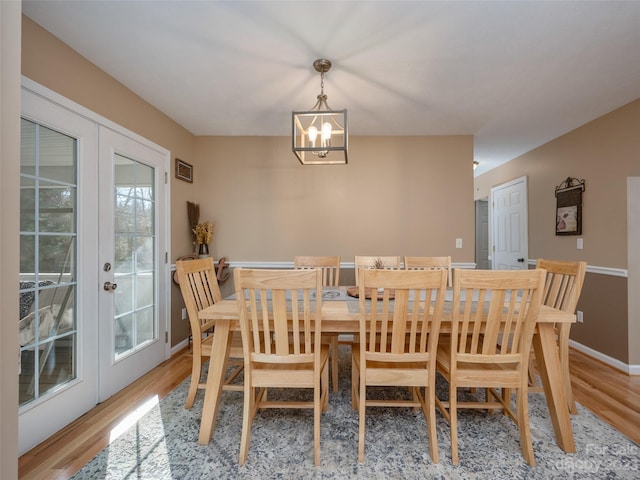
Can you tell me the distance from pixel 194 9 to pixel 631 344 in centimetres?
429

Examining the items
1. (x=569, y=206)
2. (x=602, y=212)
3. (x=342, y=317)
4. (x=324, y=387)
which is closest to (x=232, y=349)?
(x=324, y=387)

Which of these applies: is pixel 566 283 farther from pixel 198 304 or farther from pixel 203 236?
pixel 203 236

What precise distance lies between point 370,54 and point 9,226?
210 cm

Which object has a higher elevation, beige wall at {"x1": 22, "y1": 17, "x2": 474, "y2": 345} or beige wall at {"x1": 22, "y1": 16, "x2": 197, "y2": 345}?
beige wall at {"x1": 22, "y1": 16, "x2": 197, "y2": 345}

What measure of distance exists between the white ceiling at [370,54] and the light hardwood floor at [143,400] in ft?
8.05

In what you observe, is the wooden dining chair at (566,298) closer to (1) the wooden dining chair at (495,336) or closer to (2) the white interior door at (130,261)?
(1) the wooden dining chair at (495,336)

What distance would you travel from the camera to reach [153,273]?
9.31 ft

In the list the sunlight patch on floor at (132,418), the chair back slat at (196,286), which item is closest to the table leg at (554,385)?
the chair back slat at (196,286)

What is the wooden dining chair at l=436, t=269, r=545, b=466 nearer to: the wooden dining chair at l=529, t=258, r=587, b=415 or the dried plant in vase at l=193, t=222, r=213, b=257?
the wooden dining chair at l=529, t=258, r=587, b=415

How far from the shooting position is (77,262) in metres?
1.99

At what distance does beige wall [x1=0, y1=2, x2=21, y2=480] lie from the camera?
0.88m

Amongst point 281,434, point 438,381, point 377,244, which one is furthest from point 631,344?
point 281,434

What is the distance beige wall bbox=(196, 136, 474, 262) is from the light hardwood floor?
1.47 m

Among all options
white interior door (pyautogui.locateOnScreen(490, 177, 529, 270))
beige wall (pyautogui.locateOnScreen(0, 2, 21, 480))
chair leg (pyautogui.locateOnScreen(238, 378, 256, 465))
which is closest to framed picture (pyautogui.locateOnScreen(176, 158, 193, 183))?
beige wall (pyautogui.locateOnScreen(0, 2, 21, 480))
